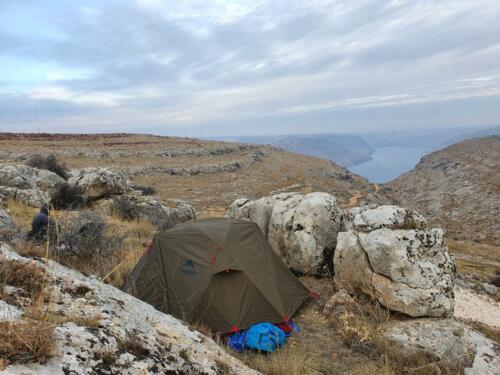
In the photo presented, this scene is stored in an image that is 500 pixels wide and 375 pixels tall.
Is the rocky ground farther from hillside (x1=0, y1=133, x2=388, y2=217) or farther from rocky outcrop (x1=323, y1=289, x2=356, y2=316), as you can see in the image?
hillside (x1=0, y1=133, x2=388, y2=217)

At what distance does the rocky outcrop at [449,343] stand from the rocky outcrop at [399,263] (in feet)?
1.67

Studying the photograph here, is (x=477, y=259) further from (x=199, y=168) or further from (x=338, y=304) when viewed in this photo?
(x=199, y=168)

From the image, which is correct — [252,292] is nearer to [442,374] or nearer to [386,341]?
[386,341]

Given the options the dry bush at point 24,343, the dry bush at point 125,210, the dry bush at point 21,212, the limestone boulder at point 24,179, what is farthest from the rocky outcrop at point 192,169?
the dry bush at point 24,343

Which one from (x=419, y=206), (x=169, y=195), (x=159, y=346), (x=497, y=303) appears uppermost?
(x=159, y=346)

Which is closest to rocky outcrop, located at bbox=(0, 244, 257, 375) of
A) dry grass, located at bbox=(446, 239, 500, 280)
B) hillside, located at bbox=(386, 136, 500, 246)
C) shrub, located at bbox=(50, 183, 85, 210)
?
shrub, located at bbox=(50, 183, 85, 210)

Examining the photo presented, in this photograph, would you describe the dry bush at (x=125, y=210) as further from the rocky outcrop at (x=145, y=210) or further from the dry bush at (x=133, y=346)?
the dry bush at (x=133, y=346)

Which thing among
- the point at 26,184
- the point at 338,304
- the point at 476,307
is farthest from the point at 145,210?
the point at 476,307

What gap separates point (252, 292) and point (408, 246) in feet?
13.4

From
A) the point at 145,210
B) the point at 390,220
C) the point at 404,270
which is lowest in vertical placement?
the point at 145,210

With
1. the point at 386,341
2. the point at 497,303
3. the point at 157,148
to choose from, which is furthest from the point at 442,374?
the point at 157,148

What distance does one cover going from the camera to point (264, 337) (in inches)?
291

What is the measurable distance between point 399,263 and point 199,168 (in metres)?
36.6

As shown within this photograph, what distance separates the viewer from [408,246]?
8.88 m
